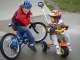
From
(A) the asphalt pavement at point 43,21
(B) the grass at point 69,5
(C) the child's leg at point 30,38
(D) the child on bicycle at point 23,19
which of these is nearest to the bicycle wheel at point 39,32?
(A) the asphalt pavement at point 43,21

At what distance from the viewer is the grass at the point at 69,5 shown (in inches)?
555

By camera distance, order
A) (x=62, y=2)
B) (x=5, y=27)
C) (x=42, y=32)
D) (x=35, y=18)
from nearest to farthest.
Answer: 1. (x=42, y=32)
2. (x=5, y=27)
3. (x=35, y=18)
4. (x=62, y=2)

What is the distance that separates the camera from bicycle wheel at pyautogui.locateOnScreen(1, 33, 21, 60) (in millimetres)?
7844

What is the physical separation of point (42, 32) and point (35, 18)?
283 centimetres

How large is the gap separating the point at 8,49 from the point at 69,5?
7.58m

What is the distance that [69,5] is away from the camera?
49.5ft

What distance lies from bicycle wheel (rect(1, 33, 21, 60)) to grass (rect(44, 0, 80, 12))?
6.29 metres

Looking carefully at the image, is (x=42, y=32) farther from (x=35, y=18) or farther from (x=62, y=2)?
(x=62, y=2)

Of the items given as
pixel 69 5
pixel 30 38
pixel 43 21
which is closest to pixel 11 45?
pixel 30 38

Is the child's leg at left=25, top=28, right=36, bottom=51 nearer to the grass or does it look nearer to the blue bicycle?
the blue bicycle

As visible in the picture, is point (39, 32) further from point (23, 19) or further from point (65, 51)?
point (65, 51)

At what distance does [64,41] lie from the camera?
8281mm

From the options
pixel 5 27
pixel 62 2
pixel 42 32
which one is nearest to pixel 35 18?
pixel 5 27

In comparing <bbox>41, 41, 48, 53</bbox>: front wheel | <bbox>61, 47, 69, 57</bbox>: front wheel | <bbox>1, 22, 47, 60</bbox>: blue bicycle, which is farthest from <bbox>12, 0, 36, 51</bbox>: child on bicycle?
<bbox>61, 47, 69, 57</bbox>: front wheel
